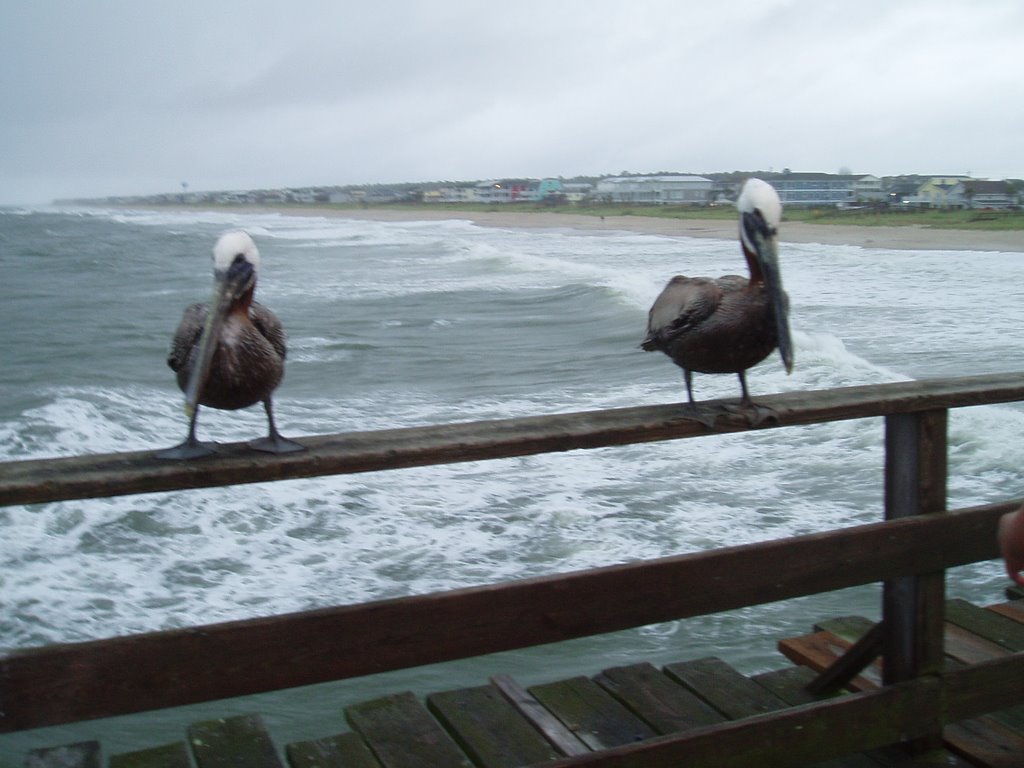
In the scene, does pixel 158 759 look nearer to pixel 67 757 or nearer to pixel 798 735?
pixel 67 757

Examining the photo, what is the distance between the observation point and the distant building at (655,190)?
5112 cm

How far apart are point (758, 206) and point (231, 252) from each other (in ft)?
4.48

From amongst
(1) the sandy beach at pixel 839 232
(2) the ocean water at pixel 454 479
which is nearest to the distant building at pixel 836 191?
(1) the sandy beach at pixel 839 232

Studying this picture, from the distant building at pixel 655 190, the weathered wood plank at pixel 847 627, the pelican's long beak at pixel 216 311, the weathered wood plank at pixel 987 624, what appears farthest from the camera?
the distant building at pixel 655 190

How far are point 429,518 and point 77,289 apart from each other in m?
21.9

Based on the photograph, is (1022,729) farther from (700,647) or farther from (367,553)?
(367,553)

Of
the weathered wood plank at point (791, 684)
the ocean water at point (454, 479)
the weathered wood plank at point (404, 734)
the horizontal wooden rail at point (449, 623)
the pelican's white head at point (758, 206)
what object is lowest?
the ocean water at point (454, 479)

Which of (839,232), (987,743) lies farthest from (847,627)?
(839,232)

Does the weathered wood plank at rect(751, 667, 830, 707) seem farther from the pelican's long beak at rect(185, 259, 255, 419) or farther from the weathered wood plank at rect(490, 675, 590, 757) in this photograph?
the pelican's long beak at rect(185, 259, 255, 419)

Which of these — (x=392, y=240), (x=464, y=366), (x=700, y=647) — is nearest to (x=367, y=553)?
(x=700, y=647)

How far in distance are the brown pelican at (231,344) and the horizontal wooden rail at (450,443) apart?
9.2 inches

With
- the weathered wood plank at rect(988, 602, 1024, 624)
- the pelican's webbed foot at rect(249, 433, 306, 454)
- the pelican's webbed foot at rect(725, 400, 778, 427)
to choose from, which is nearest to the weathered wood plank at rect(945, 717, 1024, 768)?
the weathered wood plank at rect(988, 602, 1024, 624)

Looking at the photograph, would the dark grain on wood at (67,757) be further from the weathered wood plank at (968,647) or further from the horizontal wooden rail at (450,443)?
the weathered wood plank at (968,647)

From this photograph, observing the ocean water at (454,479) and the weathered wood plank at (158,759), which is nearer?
the weathered wood plank at (158,759)
